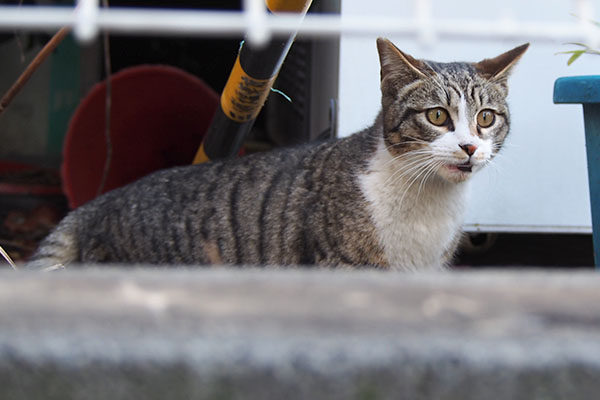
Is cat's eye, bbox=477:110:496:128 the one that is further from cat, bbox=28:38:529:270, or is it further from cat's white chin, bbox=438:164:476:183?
cat's white chin, bbox=438:164:476:183

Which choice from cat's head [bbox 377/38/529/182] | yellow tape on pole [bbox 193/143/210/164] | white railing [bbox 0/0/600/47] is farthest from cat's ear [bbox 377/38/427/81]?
white railing [bbox 0/0/600/47]

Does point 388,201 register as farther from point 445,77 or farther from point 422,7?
point 422,7

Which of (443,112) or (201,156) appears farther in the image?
(201,156)

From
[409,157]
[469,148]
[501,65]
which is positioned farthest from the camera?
[501,65]

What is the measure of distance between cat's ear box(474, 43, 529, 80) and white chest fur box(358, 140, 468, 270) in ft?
1.19

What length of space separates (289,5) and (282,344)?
1163 mm

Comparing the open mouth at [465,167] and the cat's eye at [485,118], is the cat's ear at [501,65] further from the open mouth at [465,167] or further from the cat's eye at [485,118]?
the open mouth at [465,167]

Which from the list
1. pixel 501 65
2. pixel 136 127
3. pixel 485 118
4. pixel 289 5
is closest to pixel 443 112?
pixel 485 118

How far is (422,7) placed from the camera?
29.0 inches

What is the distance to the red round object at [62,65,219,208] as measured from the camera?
10.1 feet

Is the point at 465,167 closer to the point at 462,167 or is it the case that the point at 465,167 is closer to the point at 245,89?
the point at 462,167

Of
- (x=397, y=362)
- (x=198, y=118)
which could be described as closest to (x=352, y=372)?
(x=397, y=362)

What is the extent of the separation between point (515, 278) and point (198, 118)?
280 cm

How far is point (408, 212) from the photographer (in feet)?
6.27
